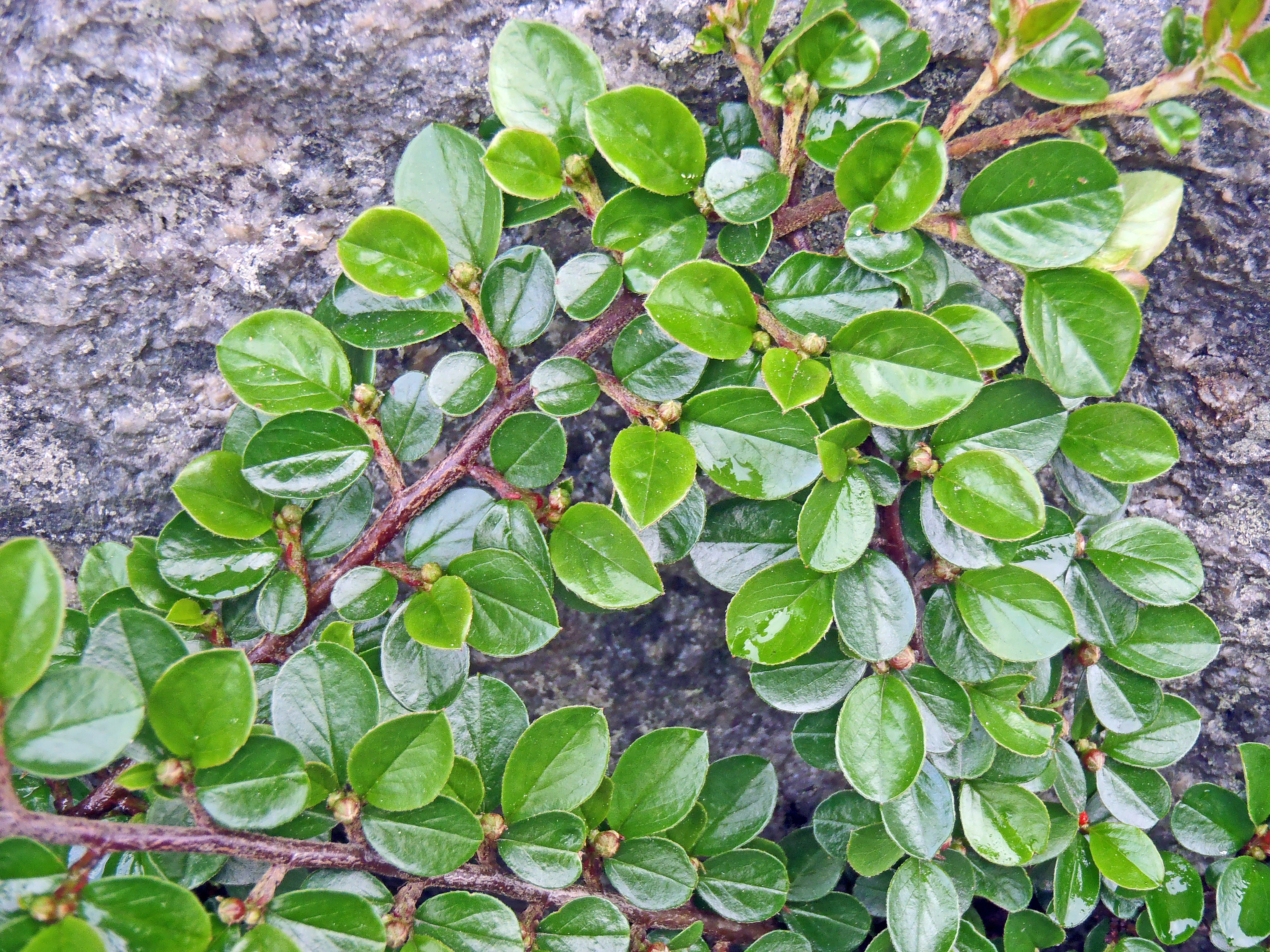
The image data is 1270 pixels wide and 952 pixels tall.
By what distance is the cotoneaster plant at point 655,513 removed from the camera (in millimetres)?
1022

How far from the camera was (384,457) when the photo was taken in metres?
1.16

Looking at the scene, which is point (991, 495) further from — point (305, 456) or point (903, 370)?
point (305, 456)

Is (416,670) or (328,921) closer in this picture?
(328,921)

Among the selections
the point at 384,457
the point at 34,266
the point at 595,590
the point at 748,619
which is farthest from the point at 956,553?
the point at 34,266

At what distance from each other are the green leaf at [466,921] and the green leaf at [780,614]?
1.46 ft

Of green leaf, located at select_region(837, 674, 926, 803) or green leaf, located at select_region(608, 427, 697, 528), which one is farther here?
green leaf, located at select_region(837, 674, 926, 803)

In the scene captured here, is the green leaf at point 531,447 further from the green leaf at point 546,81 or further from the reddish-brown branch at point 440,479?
the green leaf at point 546,81

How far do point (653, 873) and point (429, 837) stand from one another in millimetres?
327

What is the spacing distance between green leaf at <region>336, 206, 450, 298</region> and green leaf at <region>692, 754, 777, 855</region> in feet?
2.77

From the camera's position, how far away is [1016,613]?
1151 millimetres

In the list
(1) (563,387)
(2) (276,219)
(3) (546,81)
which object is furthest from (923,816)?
(2) (276,219)

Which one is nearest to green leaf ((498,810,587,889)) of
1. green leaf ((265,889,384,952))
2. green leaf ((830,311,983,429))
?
green leaf ((265,889,384,952))

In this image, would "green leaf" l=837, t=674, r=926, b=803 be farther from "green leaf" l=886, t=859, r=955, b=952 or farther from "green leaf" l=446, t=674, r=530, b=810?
"green leaf" l=446, t=674, r=530, b=810

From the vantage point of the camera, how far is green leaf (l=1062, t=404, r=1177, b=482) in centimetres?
115
